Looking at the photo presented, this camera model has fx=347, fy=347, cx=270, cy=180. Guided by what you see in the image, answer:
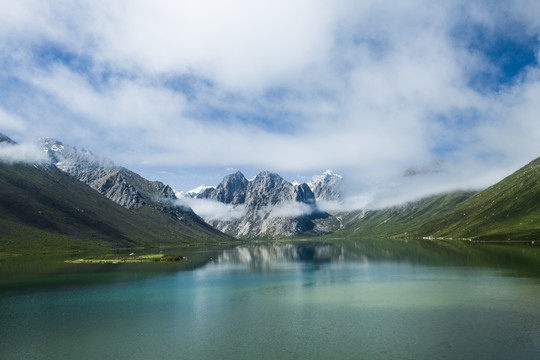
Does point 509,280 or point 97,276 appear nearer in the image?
point 509,280

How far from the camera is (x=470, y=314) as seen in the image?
51.2 metres

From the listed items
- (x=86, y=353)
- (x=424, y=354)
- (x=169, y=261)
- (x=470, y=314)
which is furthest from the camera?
(x=169, y=261)

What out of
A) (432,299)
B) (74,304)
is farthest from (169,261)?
(432,299)

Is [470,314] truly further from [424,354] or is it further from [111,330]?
[111,330]

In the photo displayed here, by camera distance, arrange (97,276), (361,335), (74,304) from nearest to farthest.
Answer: (361,335)
(74,304)
(97,276)

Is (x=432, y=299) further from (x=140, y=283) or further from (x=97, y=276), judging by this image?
(x=97, y=276)

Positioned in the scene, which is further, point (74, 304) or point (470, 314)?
point (74, 304)

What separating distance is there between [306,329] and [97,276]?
90.0m

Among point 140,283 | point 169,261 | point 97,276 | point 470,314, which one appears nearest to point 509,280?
point 470,314

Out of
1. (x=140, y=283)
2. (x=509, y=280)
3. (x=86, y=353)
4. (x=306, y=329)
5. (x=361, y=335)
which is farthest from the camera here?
(x=140, y=283)

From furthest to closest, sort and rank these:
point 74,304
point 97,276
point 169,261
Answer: point 169,261 → point 97,276 → point 74,304

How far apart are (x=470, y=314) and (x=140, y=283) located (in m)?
79.9

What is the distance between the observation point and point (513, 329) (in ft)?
140

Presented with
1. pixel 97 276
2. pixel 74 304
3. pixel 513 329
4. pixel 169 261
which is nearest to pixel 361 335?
pixel 513 329
